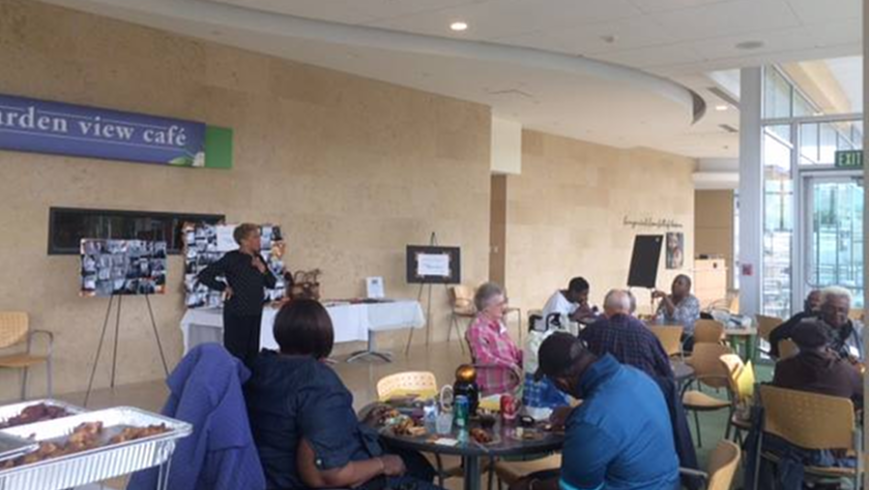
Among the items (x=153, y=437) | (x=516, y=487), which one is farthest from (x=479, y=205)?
(x=153, y=437)

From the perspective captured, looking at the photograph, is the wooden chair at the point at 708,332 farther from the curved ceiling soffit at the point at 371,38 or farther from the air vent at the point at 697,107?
the air vent at the point at 697,107

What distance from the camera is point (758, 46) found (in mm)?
8078

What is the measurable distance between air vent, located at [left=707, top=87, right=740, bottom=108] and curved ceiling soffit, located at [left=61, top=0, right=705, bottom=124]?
1224mm

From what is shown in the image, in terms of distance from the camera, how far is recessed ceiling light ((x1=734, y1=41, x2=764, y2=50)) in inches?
312

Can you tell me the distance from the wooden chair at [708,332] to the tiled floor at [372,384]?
0.64 meters

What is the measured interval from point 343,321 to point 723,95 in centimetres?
687

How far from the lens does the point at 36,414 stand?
2.03 m

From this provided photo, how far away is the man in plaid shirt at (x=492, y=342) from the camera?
169 inches

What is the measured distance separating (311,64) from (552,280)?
7.45 meters

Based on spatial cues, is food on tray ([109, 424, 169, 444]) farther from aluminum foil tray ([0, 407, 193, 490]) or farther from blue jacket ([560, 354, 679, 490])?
blue jacket ([560, 354, 679, 490])

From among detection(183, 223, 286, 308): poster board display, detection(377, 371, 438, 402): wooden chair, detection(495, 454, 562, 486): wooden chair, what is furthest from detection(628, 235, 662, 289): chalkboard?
detection(495, 454, 562, 486): wooden chair

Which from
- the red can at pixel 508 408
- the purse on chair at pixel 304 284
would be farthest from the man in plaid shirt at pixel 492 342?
the purse on chair at pixel 304 284

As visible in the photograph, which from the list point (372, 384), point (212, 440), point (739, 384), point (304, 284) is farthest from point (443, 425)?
point (304, 284)

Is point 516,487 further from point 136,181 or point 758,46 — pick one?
point 758,46
